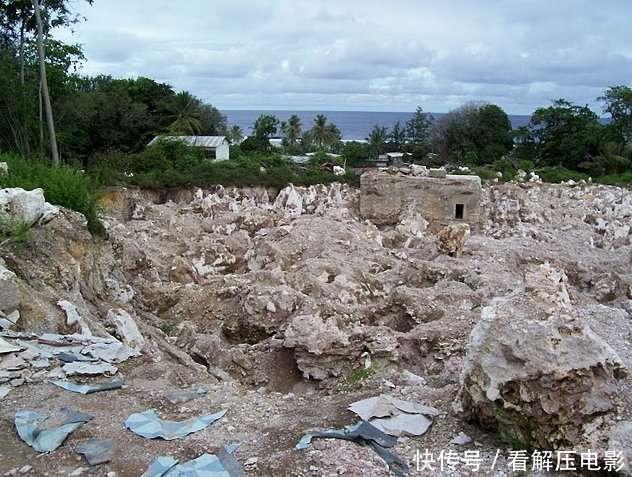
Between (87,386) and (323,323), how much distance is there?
144 inches

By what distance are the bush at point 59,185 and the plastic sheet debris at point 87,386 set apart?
162 inches

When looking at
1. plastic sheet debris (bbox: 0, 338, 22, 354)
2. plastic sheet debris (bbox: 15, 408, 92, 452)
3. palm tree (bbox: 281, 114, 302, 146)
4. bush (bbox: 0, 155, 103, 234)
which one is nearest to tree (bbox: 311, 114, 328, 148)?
palm tree (bbox: 281, 114, 302, 146)

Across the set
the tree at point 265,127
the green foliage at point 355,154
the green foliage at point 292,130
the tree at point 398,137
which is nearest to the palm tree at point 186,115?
the tree at point 265,127

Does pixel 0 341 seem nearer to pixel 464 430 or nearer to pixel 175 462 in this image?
pixel 175 462

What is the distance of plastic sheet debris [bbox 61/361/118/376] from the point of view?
4.91 metres

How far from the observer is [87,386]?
477 cm

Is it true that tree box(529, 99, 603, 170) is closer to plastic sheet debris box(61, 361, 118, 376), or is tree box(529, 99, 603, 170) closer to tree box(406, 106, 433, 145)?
tree box(406, 106, 433, 145)

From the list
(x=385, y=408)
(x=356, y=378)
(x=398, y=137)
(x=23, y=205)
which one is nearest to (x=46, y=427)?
(x=385, y=408)

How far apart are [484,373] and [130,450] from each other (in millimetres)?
2323

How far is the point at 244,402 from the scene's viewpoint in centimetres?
472

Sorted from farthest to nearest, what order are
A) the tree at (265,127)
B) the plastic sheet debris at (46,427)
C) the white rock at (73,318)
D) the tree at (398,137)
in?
the tree at (398,137) → the tree at (265,127) → the white rock at (73,318) → the plastic sheet debris at (46,427)

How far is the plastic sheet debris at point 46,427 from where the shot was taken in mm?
3906

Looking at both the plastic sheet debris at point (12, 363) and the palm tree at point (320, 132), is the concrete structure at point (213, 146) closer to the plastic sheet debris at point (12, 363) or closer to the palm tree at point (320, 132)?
the palm tree at point (320, 132)

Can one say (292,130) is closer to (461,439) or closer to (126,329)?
(126,329)
